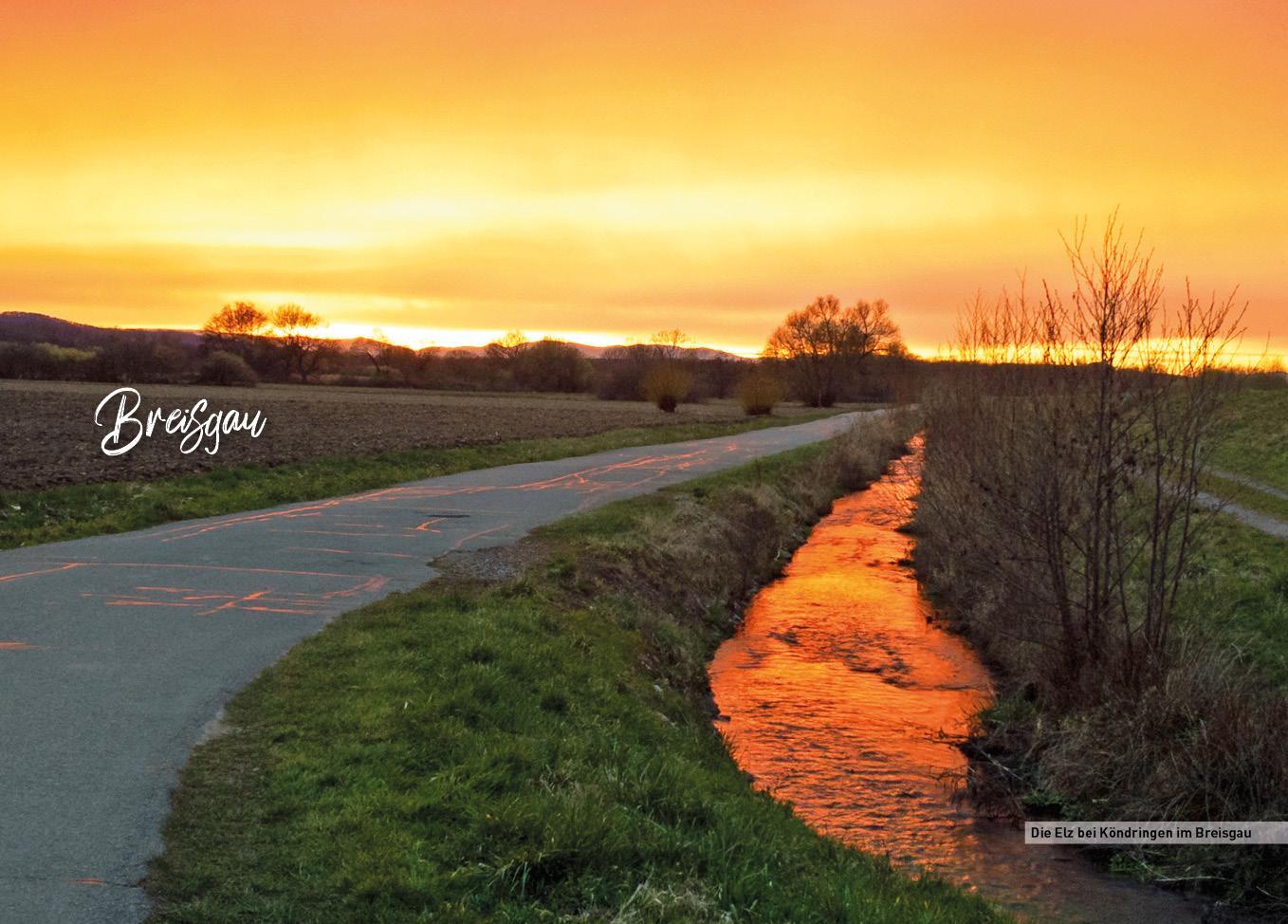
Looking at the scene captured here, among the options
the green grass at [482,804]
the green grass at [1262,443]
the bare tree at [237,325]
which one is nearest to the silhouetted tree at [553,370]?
the bare tree at [237,325]

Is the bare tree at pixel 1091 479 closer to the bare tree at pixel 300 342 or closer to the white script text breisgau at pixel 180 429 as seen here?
the white script text breisgau at pixel 180 429

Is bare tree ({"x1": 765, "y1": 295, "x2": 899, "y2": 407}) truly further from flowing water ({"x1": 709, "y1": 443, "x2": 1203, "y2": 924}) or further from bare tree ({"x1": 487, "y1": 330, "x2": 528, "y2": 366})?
flowing water ({"x1": 709, "y1": 443, "x2": 1203, "y2": 924})

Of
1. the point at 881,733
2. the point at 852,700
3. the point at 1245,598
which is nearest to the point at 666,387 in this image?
the point at 1245,598

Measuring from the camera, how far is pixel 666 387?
237 ft

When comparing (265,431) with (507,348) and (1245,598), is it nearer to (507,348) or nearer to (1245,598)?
(1245,598)

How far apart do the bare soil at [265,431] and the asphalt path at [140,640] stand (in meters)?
5.59

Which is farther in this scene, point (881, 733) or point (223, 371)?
point (223, 371)

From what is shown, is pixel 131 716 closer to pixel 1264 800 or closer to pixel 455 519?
pixel 1264 800

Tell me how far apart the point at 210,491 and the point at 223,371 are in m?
71.2

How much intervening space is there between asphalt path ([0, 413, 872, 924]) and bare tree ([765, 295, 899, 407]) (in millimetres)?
84431

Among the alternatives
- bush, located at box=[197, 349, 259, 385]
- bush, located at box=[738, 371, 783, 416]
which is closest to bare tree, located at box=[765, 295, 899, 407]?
bush, located at box=[738, 371, 783, 416]

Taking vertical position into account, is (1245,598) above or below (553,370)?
below

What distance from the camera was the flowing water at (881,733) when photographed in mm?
7770

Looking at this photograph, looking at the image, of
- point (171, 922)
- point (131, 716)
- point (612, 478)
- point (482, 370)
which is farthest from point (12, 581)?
point (482, 370)
